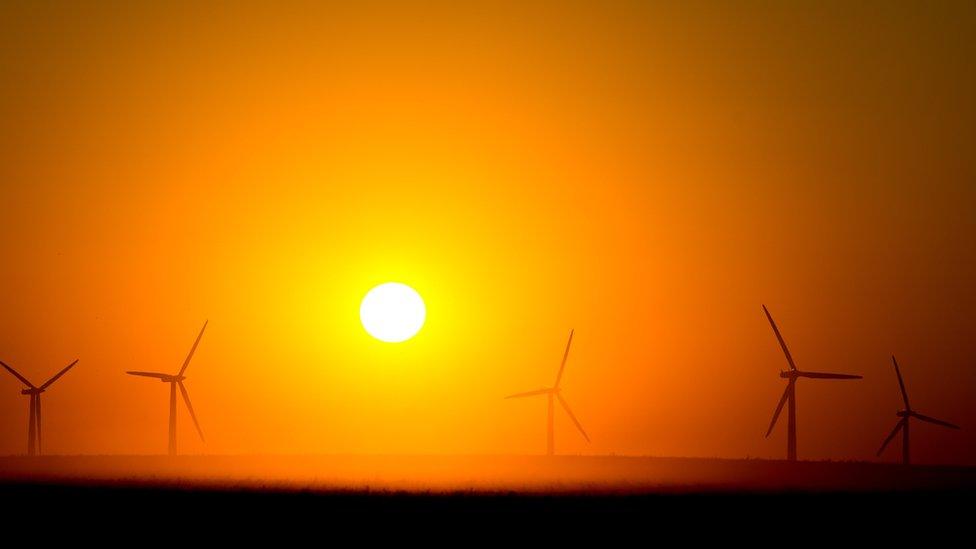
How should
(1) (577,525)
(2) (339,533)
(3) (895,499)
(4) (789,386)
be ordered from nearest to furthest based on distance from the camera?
(2) (339,533) < (1) (577,525) < (3) (895,499) < (4) (789,386)

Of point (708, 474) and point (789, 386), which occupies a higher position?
point (789, 386)

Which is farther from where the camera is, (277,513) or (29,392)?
(29,392)

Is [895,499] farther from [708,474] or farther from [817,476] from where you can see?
[708,474]

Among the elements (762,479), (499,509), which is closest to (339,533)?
(499,509)

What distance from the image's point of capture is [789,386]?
18200cm

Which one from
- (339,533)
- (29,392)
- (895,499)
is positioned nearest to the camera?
(339,533)

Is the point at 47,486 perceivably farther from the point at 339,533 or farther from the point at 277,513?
the point at 339,533

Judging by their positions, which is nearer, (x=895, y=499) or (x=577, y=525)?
(x=577, y=525)

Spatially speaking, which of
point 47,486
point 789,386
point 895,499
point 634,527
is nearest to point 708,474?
point 789,386

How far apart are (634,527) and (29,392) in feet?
479

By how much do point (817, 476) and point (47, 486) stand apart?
321 ft

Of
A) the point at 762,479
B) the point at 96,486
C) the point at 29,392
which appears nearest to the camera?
the point at 96,486

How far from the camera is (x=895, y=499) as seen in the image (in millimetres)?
98938

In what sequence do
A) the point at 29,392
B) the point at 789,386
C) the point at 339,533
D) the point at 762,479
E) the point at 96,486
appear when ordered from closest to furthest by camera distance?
1. the point at 339,533
2. the point at 96,486
3. the point at 762,479
4. the point at 789,386
5. the point at 29,392
